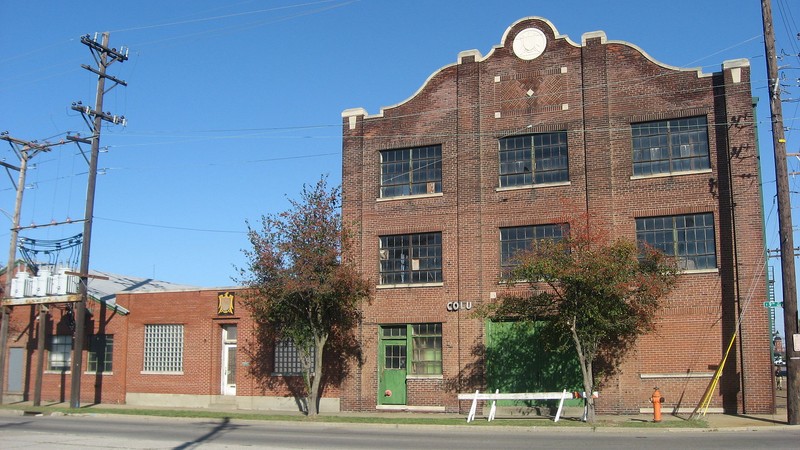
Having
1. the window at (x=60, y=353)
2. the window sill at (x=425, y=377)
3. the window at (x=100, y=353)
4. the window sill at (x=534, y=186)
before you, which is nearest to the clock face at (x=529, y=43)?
the window sill at (x=534, y=186)

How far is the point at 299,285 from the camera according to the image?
2441cm

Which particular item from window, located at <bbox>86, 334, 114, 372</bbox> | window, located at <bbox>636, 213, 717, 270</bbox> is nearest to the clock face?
window, located at <bbox>636, 213, 717, 270</bbox>

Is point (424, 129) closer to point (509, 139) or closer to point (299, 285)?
point (509, 139)

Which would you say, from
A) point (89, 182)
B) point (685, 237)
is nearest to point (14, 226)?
point (89, 182)

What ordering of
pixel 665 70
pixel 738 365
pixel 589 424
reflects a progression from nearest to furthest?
pixel 589 424 < pixel 738 365 < pixel 665 70

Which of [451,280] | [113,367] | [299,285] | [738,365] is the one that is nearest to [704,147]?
[738,365]

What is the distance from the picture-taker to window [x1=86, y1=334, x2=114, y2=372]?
33219 mm

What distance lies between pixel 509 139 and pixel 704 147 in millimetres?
6452

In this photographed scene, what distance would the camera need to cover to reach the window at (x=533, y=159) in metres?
26.8

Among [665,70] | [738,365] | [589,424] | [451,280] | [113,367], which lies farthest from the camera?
[113,367]

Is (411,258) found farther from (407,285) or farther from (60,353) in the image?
(60,353)

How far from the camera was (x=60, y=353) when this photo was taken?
34594 mm

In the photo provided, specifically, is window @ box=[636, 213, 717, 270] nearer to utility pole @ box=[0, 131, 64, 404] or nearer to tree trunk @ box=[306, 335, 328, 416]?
tree trunk @ box=[306, 335, 328, 416]

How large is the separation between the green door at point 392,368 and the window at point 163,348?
8971 millimetres
